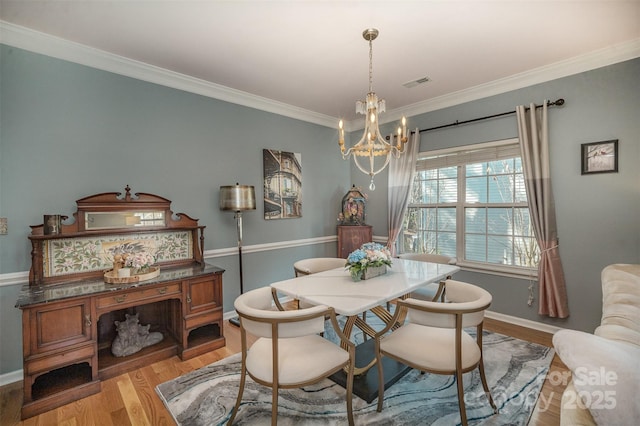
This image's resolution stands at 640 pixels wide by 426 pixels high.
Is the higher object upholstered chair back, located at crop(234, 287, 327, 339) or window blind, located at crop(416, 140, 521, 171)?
window blind, located at crop(416, 140, 521, 171)

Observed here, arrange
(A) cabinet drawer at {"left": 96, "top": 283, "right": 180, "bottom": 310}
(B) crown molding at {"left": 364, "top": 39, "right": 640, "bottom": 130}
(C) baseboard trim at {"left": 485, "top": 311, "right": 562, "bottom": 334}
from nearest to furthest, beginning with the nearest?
(A) cabinet drawer at {"left": 96, "top": 283, "right": 180, "bottom": 310} → (B) crown molding at {"left": 364, "top": 39, "right": 640, "bottom": 130} → (C) baseboard trim at {"left": 485, "top": 311, "right": 562, "bottom": 334}

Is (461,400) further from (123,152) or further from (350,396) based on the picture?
(123,152)

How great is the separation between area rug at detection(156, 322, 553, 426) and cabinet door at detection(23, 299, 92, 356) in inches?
27.7

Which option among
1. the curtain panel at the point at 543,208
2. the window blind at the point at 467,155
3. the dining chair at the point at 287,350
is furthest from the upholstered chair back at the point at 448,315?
the window blind at the point at 467,155

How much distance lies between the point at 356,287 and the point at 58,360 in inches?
84.5

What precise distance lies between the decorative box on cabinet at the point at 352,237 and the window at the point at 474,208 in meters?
0.59

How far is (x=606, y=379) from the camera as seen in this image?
33.5 inches

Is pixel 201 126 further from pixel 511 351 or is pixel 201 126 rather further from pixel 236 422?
pixel 511 351

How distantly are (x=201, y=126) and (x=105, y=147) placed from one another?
93 cm

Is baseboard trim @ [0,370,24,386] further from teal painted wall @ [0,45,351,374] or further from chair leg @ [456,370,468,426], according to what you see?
chair leg @ [456,370,468,426]

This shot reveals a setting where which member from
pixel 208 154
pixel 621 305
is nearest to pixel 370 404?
pixel 621 305

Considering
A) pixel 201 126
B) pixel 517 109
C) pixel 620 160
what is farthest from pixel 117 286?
pixel 620 160

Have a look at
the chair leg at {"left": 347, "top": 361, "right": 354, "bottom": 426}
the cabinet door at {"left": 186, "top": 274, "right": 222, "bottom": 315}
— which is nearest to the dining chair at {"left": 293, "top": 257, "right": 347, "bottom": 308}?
the cabinet door at {"left": 186, "top": 274, "right": 222, "bottom": 315}

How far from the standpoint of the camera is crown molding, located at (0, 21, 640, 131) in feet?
7.59
